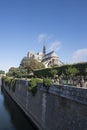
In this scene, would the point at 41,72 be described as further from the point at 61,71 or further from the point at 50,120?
the point at 50,120

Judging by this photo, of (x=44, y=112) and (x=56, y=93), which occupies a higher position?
(x=56, y=93)

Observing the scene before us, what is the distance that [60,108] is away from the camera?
1576 cm

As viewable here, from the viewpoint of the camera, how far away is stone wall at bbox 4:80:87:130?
12516 mm

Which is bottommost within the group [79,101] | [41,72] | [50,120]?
[50,120]

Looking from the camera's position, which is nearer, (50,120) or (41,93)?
(50,120)

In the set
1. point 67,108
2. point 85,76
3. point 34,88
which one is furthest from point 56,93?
point 85,76

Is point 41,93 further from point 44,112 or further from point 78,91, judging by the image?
point 78,91

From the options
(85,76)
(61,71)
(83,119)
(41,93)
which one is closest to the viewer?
(83,119)

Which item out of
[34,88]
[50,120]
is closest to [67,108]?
[50,120]

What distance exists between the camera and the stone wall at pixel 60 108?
12.5 m

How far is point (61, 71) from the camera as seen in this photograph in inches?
1371

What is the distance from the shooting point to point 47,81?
738 inches

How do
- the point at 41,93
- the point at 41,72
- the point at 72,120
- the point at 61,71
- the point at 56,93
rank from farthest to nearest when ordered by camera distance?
1. the point at 41,72
2. the point at 61,71
3. the point at 41,93
4. the point at 56,93
5. the point at 72,120

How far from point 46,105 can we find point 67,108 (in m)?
4.74
